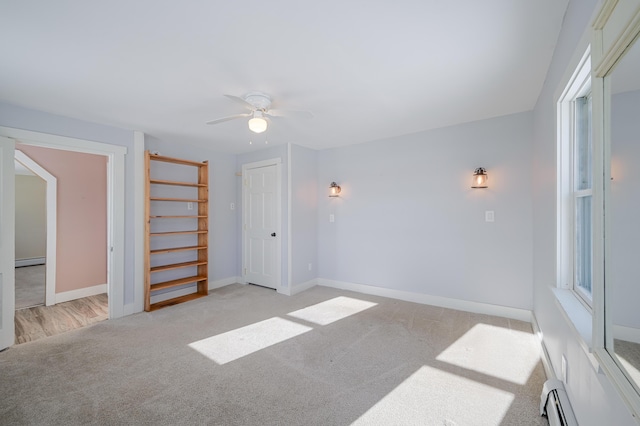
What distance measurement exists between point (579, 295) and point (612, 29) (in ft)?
4.83

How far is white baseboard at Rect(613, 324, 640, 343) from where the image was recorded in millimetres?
852

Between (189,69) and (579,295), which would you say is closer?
(579,295)

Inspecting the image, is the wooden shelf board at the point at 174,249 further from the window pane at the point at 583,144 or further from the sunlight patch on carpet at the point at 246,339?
the window pane at the point at 583,144

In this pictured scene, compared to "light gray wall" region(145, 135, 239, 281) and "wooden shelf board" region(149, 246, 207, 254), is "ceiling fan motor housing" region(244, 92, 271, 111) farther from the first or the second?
"wooden shelf board" region(149, 246, 207, 254)

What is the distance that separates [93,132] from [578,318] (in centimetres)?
482

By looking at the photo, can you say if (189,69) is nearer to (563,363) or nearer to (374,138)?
(374,138)

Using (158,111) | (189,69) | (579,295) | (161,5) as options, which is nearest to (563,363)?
(579,295)

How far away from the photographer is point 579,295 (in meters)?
1.68

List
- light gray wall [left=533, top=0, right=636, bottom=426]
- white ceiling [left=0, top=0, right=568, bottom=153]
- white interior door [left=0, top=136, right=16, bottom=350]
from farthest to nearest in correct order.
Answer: white interior door [left=0, top=136, right=16, bottom=350], white ceiling [left=0, top=0, right=568, bottom=153], light gray wall [left=533, top=0, right=636, bottom=426]

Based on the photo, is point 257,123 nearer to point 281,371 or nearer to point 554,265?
point 281,371

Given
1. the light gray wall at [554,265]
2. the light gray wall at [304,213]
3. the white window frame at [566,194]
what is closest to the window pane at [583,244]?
the white window frame at [566,194]

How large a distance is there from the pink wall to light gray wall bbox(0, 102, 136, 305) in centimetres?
139

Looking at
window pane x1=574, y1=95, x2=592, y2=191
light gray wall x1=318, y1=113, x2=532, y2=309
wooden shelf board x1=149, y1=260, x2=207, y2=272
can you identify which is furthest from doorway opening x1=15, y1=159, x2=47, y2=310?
window pane x1=574, y1=95, x2=592, y2=191

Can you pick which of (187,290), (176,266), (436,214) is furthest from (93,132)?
(436,214)
